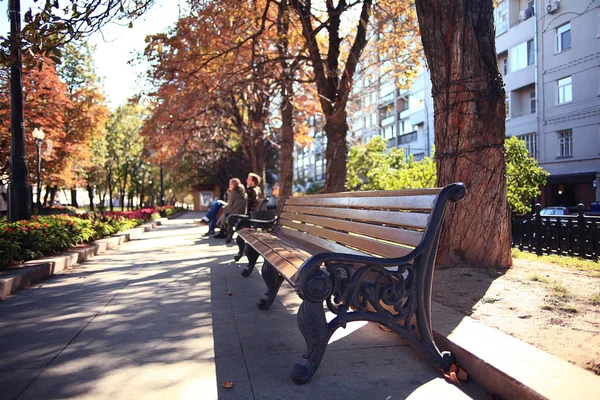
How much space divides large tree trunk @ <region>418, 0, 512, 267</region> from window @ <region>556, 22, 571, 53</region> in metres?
25.2

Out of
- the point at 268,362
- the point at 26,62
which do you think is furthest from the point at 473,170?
the point at 26,62

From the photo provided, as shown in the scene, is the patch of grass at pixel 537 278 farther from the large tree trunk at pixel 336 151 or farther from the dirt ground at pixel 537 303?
the large tree trunk at pixel 336 151

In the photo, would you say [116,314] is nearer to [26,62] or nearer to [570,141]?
[26,62]

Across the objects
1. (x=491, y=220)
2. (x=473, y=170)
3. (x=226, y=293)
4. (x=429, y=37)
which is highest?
(x=429, y=37)

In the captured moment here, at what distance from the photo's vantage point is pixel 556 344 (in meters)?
3.52

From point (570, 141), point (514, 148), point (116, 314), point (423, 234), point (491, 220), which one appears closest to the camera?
point (423, 234)

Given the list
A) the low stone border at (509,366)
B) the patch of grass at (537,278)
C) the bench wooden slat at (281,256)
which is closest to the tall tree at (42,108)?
the bench wooden slat at (281,256)

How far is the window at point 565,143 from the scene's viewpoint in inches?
1130

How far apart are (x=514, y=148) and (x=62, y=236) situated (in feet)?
34.8

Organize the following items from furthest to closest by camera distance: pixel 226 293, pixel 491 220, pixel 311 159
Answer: pixel 311 159
pixel 226 293
pixel 491 220

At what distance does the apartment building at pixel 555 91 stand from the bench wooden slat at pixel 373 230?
16.1 meters

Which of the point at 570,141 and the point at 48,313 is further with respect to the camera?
the point at 570,141

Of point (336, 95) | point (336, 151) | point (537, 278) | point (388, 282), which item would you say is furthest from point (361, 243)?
point (336, 95)

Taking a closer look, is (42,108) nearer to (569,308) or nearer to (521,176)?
(521,176)
